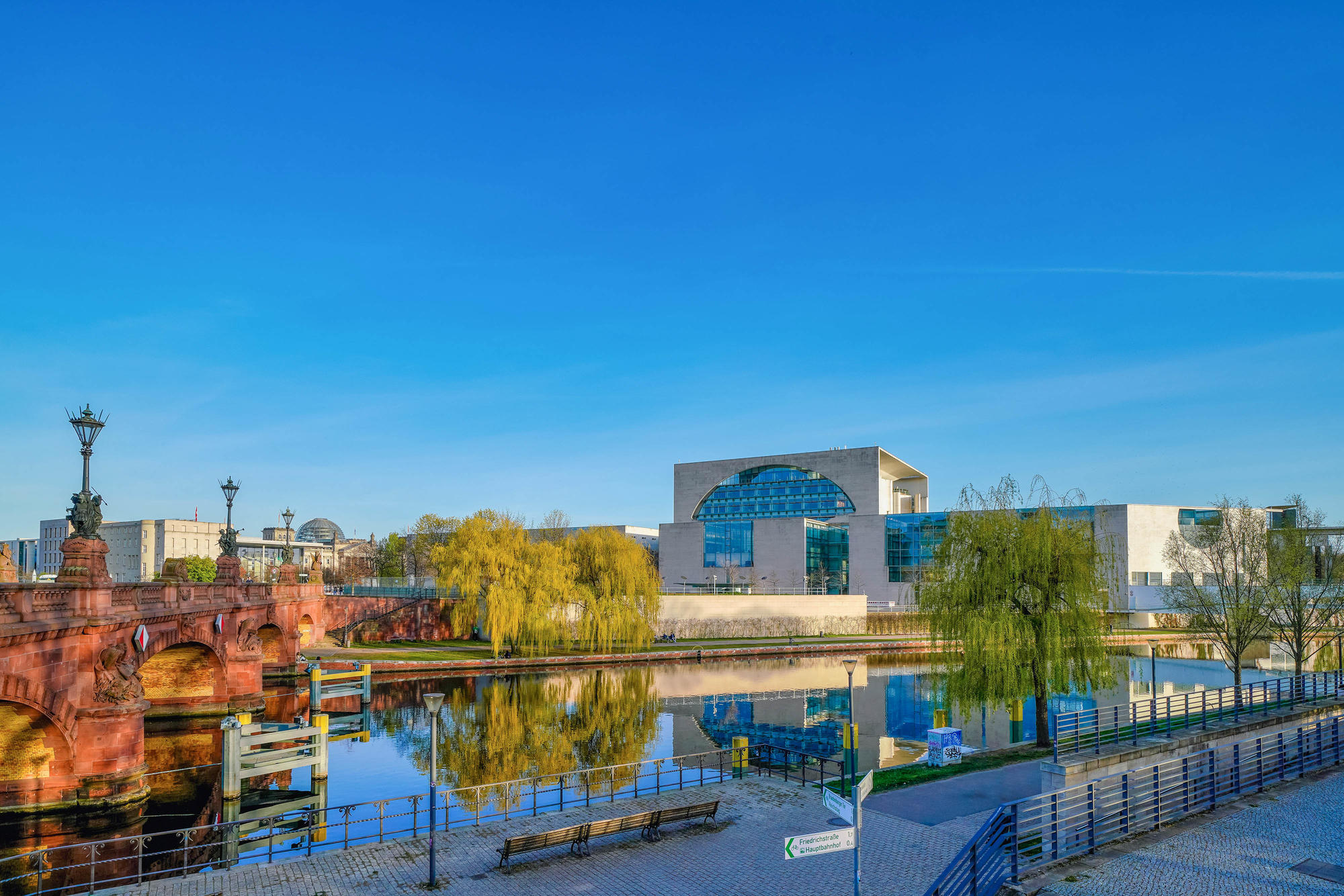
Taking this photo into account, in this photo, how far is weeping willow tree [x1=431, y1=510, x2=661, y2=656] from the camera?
52.5m

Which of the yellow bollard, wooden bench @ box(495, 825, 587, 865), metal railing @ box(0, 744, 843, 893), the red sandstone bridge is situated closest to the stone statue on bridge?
the red sandstone bridge

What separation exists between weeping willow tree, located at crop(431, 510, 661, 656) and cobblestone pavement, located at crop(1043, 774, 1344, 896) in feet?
132

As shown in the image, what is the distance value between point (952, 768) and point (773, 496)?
84650 millimetres

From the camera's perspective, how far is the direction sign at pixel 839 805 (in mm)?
10977

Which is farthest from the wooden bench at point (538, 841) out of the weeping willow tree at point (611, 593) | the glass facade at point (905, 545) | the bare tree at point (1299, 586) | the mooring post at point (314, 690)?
the glass facade at point (905, 545)

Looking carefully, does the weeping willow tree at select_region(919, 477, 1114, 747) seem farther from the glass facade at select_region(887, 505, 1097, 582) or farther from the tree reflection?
the glass facade at select_region(887, 505, 1097, 582)

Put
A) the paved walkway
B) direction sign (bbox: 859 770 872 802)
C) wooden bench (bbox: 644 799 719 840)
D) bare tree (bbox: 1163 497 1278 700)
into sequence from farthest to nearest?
bare tree (bbox: 1163 497 1278 700) → the paved walkway → wooden bench (bbox: 644 799 719 840) → direction sign (bbox: 859 770 872 802)

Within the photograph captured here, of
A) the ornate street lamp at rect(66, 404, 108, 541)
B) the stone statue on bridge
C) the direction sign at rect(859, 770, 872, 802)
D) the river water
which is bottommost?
the river water

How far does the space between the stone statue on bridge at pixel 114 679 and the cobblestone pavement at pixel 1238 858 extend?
22458mm

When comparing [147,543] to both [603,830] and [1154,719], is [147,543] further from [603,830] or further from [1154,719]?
[1154,719]

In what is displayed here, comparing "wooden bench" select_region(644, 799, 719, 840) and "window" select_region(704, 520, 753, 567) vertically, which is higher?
"window" select_region(704, 520, 753, 567)

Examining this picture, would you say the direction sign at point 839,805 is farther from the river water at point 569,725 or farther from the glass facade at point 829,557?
the glass facade at point 829,557

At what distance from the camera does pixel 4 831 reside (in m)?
20.5

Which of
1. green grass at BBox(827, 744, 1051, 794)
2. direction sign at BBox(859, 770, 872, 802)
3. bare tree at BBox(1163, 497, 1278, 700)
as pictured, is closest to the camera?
direction sign at BBox(859, 770, 872, 802)
